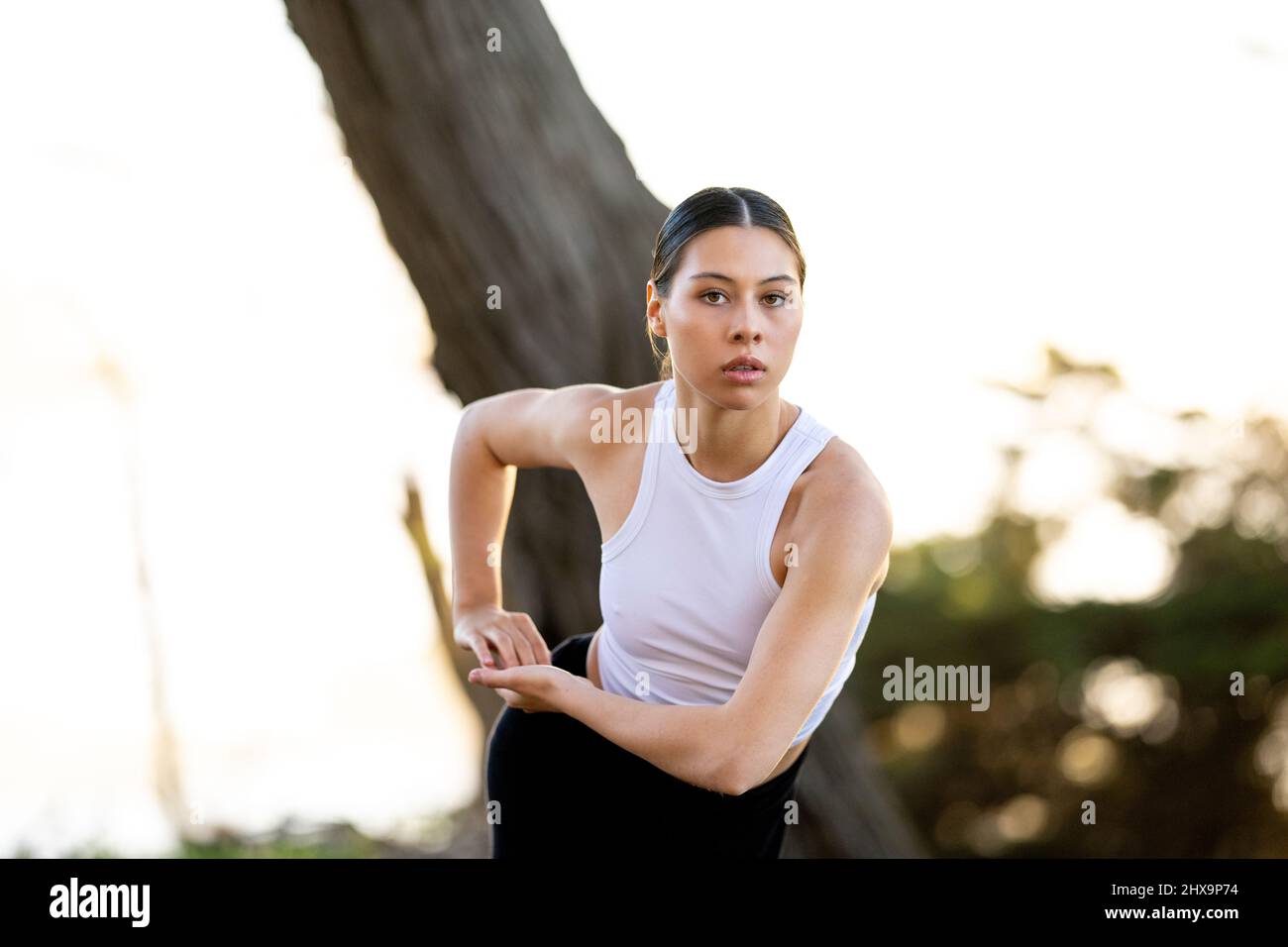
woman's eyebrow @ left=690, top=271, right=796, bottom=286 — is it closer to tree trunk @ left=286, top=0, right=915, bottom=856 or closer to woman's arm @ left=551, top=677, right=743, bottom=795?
woman's arm @ left=551, top=677, right=743, bottom=795

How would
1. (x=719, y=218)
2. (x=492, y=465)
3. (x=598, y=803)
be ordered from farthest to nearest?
(x=492, y=465) → (x=598, y=803) → (x=719, y=218)

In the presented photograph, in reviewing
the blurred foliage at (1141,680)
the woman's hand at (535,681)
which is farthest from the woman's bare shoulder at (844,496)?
the blurred foliage at (1141,680)

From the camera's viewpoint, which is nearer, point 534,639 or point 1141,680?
point 534,639

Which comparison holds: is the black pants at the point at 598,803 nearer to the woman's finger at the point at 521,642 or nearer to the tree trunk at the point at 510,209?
the woman's finger at the point at 521,642

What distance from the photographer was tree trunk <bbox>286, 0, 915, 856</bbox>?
3160 millimetres

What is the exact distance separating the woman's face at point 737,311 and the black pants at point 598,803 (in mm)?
634

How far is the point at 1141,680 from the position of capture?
5328 millimetres

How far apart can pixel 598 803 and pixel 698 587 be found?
0.42 metres

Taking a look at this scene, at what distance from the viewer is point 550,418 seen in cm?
221

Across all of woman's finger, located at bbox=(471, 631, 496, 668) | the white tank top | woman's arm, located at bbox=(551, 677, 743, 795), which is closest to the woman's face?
the white tank top

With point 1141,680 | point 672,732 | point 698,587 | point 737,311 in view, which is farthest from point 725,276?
point 1141,680

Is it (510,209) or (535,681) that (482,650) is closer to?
(535,681)
